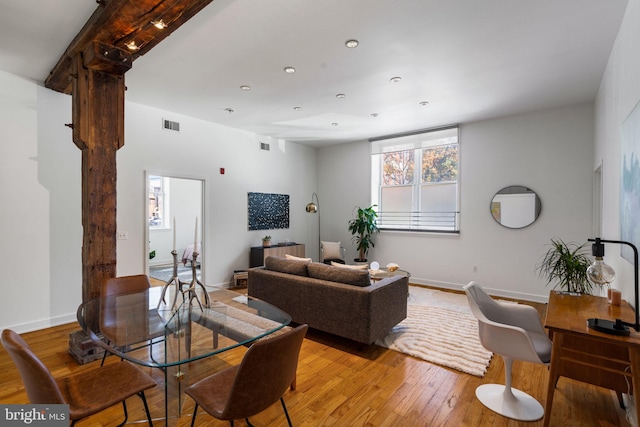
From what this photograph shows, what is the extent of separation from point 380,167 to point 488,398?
16.0 ft

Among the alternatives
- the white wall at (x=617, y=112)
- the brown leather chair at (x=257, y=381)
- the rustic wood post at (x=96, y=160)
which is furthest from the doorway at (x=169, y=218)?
the white wall at (x=617, y=112)

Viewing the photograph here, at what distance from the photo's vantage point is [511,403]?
216 centimetres

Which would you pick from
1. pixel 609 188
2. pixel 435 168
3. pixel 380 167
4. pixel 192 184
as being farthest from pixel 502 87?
pixel 192 184

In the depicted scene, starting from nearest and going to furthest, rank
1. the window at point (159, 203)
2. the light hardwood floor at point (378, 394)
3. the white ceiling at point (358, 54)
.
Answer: the light hardwood floor at point (378, 394) < the white ceiling at point (358, 54) < the window at point (159, 203)

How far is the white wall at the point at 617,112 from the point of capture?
2.12 metres

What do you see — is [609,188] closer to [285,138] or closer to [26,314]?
[285,138]

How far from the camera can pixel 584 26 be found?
2.55 metres

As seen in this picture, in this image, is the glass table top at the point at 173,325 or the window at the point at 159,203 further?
the window at the point at 159,203

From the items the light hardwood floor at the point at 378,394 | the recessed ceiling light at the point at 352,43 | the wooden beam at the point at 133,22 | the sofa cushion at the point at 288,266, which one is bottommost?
the light hardwood floor at the point at 378,394

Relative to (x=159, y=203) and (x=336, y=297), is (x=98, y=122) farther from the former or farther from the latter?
(x=159, y=203)

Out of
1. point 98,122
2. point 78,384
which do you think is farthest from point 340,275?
point 98,122

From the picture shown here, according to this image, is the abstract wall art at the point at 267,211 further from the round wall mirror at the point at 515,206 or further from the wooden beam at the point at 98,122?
the round wall mirror at the point at 515,206

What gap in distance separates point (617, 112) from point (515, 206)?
2390 millimetres

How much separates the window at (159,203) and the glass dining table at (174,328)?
5838mm
